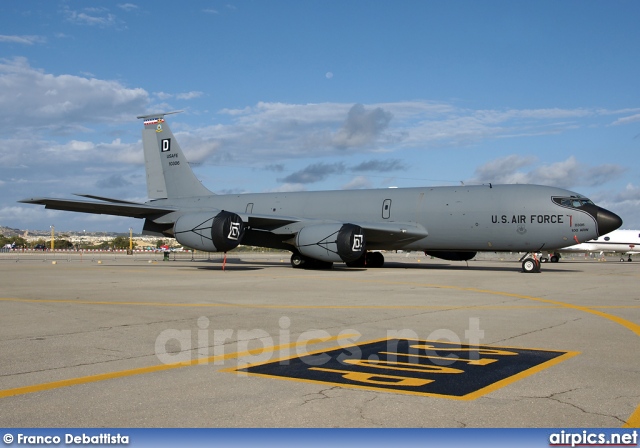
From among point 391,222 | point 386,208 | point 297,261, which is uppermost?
point 386,208

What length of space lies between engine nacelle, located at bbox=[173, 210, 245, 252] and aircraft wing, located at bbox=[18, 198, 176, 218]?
2816mm

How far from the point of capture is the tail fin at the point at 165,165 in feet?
125

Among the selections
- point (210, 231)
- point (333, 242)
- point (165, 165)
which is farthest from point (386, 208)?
point (165, 165)

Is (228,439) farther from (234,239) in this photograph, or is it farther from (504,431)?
(234,239)

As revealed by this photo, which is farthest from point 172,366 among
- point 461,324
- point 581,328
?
point 581,328

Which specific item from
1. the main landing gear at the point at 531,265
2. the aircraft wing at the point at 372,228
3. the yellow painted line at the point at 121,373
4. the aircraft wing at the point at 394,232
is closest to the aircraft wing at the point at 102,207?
the aircraft wing at the point at 372,228

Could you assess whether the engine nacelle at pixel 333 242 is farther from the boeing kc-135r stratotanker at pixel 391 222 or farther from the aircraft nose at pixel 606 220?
the aircraft nose at pixel 606 220

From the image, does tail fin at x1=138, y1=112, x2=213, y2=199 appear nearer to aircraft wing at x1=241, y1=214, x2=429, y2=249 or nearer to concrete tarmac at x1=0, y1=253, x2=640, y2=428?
aircraft wing at x1=241, y1=214, x2=429, y2=249

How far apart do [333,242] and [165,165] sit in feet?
48.5

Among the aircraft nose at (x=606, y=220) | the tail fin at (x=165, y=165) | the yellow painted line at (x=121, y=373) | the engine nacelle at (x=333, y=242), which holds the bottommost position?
the yellow painted line at (x=121, y=373)

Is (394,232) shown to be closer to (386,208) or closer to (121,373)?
(386,208)

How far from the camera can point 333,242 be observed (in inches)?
1113

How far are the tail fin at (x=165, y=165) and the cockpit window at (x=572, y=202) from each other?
20.3m

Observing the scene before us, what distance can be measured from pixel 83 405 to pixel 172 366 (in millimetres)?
1806
